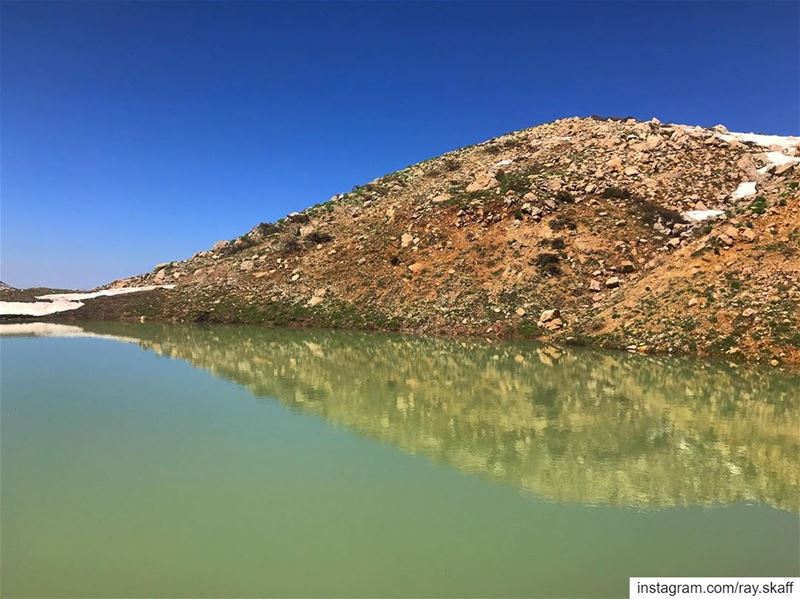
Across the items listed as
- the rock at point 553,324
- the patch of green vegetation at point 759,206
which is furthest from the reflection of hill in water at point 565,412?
the patch of green vegetation at point 759,206

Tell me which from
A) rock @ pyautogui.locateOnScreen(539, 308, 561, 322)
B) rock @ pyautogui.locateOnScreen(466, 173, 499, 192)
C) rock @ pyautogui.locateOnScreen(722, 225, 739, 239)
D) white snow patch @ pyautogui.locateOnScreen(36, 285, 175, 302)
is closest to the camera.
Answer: rock @ pyautogui.locateOnScreen(722, 225, 739, 239)

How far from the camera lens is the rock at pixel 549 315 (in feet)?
120

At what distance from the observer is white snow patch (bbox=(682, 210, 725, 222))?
4306cm

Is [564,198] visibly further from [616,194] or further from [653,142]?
[653,142]

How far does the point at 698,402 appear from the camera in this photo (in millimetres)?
18766

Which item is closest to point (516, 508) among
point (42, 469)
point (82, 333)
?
point (42, 469)

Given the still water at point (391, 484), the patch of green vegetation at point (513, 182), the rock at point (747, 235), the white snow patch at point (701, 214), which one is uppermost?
the patch of green vegetation at point (513, 182)

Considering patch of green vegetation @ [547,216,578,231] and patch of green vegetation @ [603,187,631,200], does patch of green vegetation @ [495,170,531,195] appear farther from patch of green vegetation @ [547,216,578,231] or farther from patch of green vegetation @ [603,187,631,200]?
patch of green vegetation @ [603,187,631,200]

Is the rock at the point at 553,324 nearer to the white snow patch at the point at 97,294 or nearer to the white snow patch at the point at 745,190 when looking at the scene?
the white snow patch at the point at 745,190

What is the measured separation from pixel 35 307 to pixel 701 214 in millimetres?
63959

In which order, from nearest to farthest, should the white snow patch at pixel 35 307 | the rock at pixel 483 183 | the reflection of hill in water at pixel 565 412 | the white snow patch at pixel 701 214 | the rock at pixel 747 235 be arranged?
the reflection of hill in water at pixel 565 412, the rock at pixel 747 235, the white snow patch at pixel 701 214, the white snow patch at pixel 35 307, the rock at pixel 483 183

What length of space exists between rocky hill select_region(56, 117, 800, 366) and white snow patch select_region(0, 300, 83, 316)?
198 cm

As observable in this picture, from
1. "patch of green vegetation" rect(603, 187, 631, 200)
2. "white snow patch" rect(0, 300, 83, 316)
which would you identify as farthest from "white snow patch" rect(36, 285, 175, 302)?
"patch of green vegetation" rect(603, 187, 631, 200)

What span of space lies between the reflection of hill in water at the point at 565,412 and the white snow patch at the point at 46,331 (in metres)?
10.2
